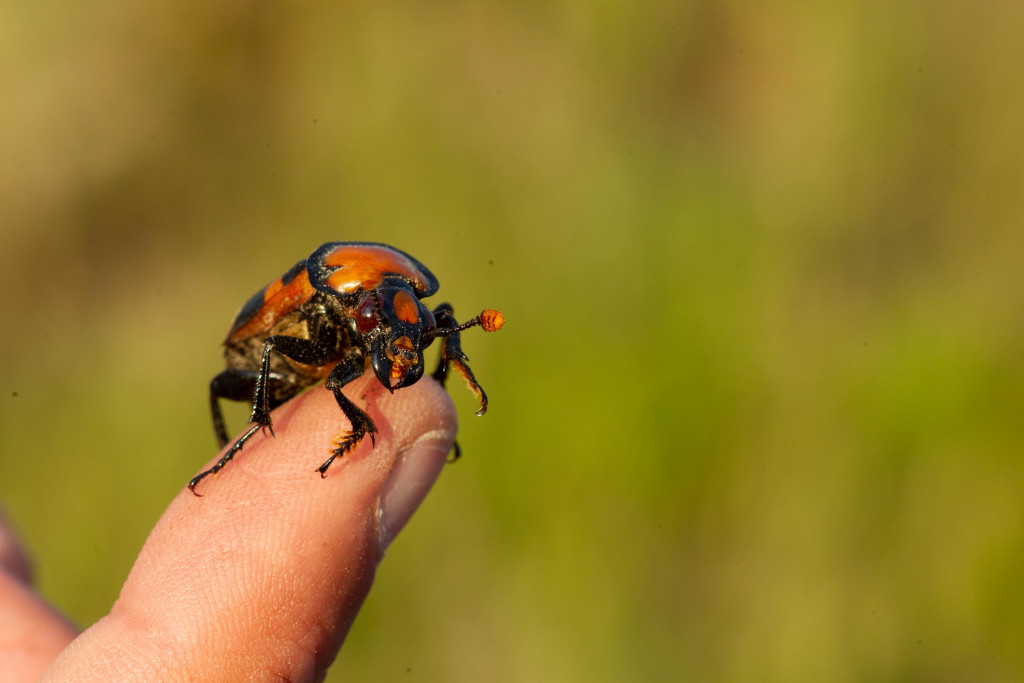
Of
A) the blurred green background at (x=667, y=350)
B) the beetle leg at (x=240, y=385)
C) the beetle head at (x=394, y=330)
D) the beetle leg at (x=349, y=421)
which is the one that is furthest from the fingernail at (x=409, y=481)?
the blurred green background at (x=667, y=350)

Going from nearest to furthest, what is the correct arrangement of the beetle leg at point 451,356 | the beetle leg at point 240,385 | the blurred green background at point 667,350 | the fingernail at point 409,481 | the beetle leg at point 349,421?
the beetle leg at point 349,421 < the fingernail at point 409,481 < the beetle leg at point 451,356 < the beetle leg at point 240,385 < the blurred green background at point 667,350

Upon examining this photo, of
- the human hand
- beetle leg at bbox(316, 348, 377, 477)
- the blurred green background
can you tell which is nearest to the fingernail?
the human hand

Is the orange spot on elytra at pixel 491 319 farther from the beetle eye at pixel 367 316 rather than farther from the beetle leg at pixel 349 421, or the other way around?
the beetle leg at pixel 349 421

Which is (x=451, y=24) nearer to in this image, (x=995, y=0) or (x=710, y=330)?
(x=710, y=330)

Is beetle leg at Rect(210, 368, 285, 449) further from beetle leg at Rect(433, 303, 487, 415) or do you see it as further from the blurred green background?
the blurred green background

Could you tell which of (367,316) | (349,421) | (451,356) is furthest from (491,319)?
(349,421)

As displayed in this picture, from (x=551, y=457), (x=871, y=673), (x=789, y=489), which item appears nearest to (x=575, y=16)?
(x=551, y=457)

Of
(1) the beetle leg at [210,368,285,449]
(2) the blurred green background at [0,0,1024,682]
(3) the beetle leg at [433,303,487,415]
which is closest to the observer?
(3) the beetle leg at [433,303,487,415]
